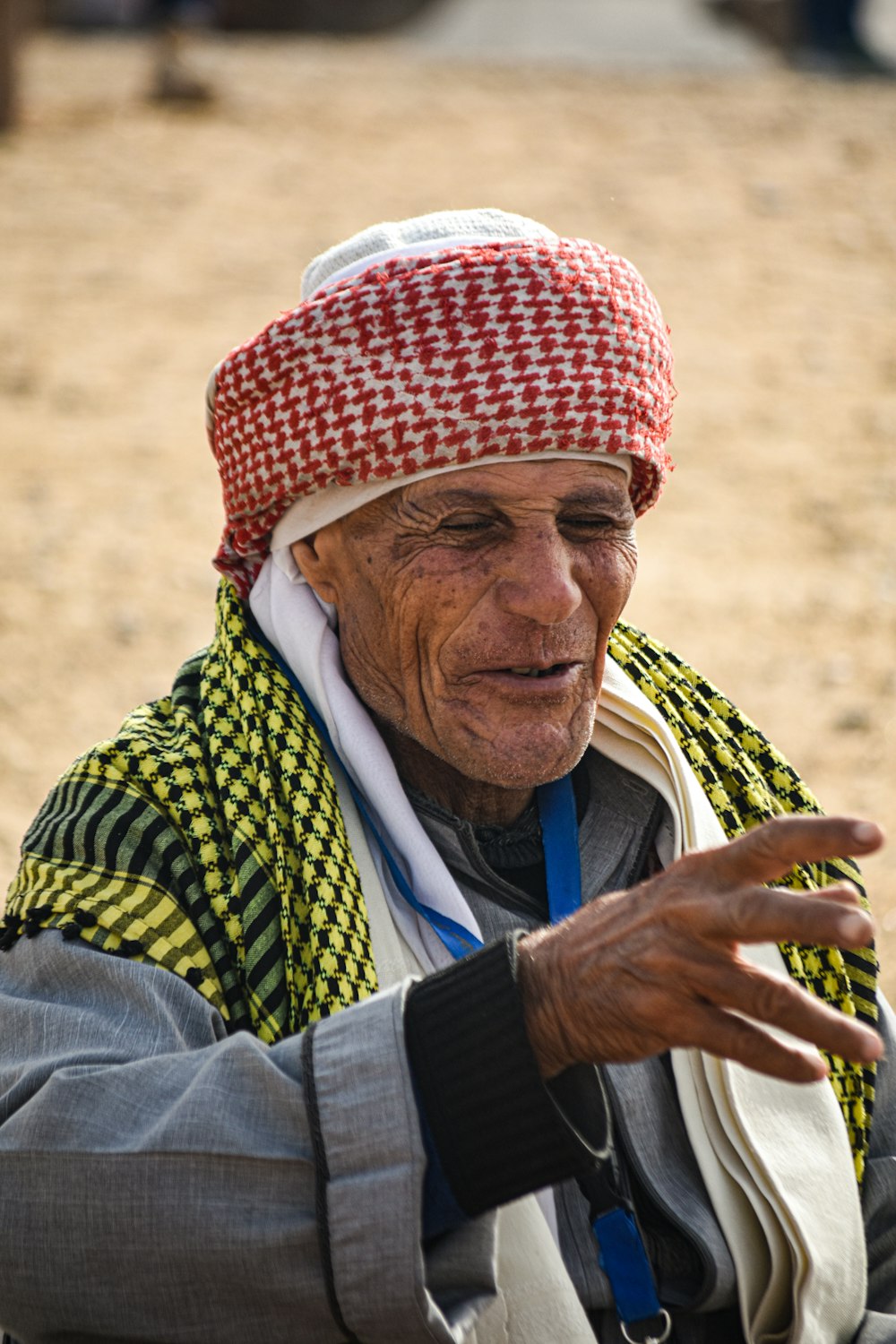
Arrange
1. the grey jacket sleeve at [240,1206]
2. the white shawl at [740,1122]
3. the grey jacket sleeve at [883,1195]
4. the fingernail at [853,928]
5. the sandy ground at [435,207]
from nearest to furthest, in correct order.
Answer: the fingernail at [853,928], the grey jacket sleeve at [240,1206], the white shawl at [740,1122], the grey jacket sleeve at [883,1195], the sandy ground at [435,207]

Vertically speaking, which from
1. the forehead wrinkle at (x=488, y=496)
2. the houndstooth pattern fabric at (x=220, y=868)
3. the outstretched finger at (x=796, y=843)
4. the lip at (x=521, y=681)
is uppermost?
the forehead wrinkle at (x=488, y=496)

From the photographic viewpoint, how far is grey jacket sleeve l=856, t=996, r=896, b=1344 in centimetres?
251

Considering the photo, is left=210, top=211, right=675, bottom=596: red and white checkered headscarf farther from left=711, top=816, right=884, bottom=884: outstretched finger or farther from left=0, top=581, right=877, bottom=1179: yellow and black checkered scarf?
left=711, top=816, right=884, bottom=884: outstretched finger

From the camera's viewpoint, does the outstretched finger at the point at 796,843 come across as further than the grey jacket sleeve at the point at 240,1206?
No

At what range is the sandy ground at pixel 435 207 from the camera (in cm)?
669

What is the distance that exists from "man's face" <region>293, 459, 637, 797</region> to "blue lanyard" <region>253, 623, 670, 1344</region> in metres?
0.15

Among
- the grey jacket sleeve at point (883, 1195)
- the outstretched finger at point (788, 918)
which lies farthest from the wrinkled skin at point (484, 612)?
the grey jacket sleeve at point (883, 1195)

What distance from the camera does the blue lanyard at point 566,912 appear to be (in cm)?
222

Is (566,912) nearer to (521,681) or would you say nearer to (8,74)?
(521,681)

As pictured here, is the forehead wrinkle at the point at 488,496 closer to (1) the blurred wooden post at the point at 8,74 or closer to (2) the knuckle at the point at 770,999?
(2) the knuckle at the point at 770,999

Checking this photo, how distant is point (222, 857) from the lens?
2.29 meters

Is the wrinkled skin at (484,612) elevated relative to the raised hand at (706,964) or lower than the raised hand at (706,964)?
elevated

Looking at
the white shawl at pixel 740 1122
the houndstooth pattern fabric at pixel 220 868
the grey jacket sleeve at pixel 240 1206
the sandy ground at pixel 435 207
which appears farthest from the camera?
the sandy ground at pixel 435 207

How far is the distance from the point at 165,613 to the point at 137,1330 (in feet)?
17.4
